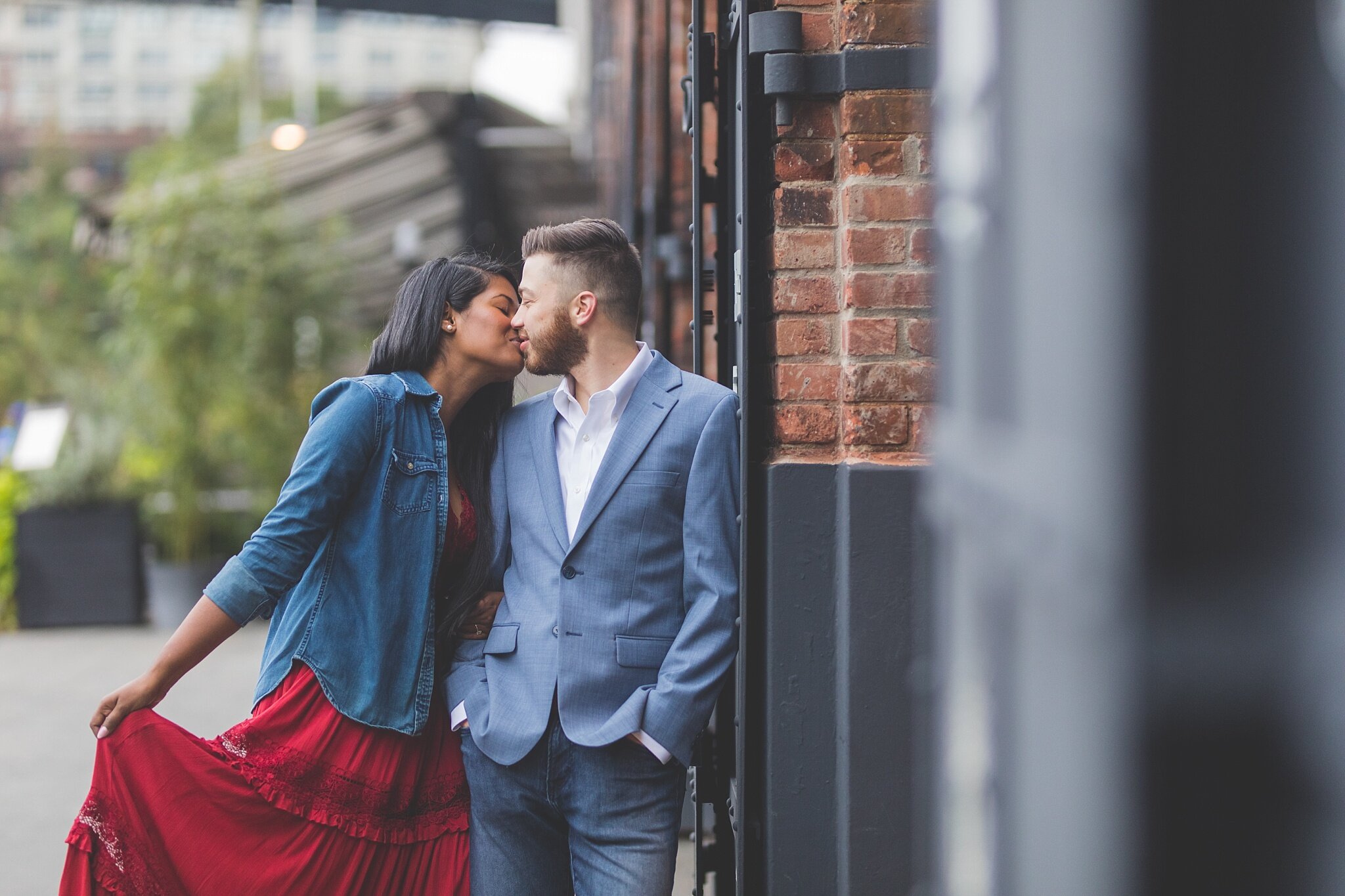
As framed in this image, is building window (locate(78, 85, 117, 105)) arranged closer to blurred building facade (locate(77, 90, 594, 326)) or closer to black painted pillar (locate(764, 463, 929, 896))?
blurred building facade (locate(77, 90, 594, 326))

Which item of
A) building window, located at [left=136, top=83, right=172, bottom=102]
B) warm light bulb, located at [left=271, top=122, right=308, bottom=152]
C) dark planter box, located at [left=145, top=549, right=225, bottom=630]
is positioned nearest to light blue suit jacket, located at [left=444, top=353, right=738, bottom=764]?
dark planter box, located at [left=145, top=549, right=225, bottom=630]

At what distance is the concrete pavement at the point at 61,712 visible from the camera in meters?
4.06

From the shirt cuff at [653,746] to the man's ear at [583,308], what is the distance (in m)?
0.88

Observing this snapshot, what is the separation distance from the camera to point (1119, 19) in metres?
0.52

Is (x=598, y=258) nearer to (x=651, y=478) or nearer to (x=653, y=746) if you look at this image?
(x=651, y=478)

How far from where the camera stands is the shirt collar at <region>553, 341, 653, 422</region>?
2.39m

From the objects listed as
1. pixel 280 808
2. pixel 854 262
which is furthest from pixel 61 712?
pixel 854 262

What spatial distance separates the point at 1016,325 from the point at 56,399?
1040 centimetres

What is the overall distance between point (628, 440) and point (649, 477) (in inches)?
3.5

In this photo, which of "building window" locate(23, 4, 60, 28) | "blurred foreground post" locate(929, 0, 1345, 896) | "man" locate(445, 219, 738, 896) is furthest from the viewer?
"building window" locate(23, 4, 60, 28)

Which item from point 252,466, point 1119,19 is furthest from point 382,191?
point 1119,19

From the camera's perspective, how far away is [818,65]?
93.8 inches

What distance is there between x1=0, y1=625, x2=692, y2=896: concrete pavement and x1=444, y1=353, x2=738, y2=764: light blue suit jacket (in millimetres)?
1607

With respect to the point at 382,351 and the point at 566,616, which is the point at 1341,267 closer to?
the point at 566,616
